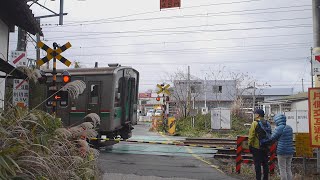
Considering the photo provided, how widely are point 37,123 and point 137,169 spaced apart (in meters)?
5.79

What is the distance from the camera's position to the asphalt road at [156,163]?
915cm

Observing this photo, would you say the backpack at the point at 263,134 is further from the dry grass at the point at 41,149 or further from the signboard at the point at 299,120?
the signboard at the point at 299,120

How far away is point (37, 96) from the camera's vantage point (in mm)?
12766

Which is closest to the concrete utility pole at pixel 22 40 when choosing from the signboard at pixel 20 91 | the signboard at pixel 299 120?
the signboard at pixel 20 91

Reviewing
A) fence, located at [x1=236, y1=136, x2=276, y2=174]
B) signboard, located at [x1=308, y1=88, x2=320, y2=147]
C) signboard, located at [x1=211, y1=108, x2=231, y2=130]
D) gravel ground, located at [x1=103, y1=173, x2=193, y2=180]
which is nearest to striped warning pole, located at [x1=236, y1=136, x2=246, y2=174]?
fence, located at [x1=236, y1=136, x2=276, y2=174]

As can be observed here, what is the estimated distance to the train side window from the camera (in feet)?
43.5

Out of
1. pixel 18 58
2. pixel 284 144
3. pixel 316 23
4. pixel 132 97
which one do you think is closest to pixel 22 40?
pixel 18 58

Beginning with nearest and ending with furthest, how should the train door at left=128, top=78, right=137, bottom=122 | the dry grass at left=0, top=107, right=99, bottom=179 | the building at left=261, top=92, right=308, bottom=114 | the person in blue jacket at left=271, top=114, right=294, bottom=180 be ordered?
the dry grass at left=0, top=107, right=99, bottom=179, the person in blue jacket at left=271, top=114, right=294, bottom=180, the train door at left=128, top=78, right=137, bottom=122, the building at left=261, top=92, right=308, bottom=114

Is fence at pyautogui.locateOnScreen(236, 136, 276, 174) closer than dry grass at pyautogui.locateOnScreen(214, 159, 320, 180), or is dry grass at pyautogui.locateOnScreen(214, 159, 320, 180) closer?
dry grass at pyautogui.locateOnScreen(214, 159, 320, 180)

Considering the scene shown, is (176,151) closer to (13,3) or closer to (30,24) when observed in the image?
(30,24)

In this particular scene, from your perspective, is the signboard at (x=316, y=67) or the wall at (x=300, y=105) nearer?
the signboard at (x=316, y=67)

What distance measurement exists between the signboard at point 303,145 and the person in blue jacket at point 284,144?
1.79 m

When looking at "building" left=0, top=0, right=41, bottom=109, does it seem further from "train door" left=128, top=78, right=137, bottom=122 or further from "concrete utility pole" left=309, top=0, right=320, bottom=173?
"concrete utility pole" left=309, top=0, right=320, bottom=173

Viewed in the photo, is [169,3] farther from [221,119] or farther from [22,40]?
[221,119]
